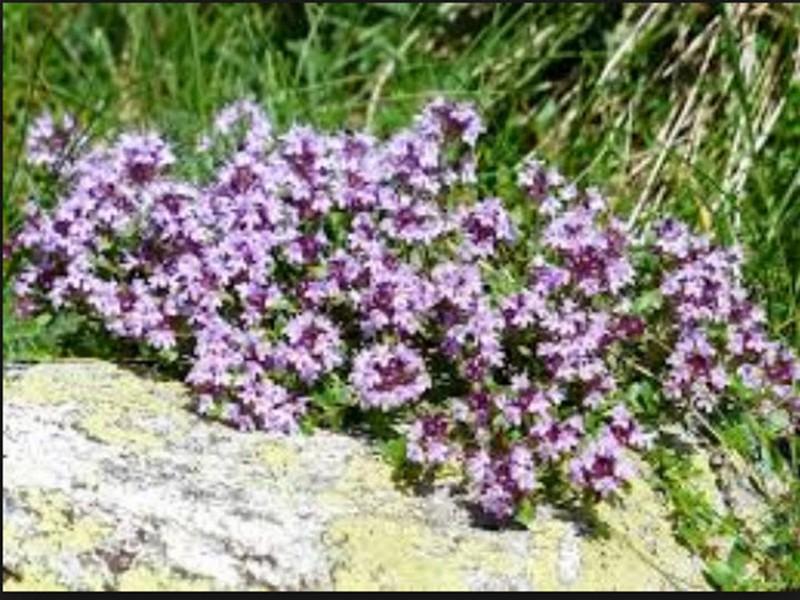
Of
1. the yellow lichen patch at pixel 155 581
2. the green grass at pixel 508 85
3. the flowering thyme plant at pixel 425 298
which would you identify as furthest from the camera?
the green grass at pixel 508 85

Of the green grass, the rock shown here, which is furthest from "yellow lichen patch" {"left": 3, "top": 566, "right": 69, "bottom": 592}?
the green grass

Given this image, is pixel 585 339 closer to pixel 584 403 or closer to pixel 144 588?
pixel 584 403

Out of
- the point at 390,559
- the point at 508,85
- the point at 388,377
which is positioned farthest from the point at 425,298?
the point at 508,85

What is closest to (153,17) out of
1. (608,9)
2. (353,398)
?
(608,9)

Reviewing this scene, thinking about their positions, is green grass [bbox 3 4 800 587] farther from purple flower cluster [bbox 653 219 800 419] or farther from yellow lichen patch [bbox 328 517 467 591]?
yellow lichen patch [bbox 328 517 467 591]

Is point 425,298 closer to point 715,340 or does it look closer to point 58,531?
point 715,340

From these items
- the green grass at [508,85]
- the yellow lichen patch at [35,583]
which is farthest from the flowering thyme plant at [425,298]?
the yellow lichen patch at [35,583]

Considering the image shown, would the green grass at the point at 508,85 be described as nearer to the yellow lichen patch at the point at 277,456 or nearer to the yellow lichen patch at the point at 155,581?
the yellow lichen patch at the point at 277,456
